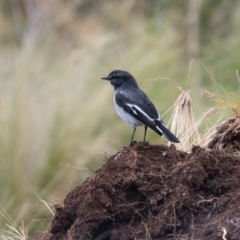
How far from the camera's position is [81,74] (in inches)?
395

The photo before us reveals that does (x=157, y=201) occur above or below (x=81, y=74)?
below

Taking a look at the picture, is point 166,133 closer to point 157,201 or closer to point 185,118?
point 185,118

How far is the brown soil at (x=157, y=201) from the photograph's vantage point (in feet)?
13.6

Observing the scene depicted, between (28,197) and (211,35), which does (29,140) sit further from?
(211,35)

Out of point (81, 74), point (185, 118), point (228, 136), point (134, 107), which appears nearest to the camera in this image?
point (228, 136)

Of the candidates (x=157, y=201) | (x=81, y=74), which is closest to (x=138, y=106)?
(x=157, y=201)

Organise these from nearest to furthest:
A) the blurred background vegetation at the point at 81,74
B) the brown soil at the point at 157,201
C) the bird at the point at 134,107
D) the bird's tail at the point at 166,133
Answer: the brown soil at the point at 157,201
the bird's tail at the point at 166,133
the bird at the point at 134,107
the blurred background vegetation at the point at 81,74

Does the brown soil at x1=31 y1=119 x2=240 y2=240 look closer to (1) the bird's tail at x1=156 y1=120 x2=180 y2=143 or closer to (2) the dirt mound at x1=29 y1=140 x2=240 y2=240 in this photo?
(2) the dirt mound at x1=29 y1=140 x2=240 y2=240

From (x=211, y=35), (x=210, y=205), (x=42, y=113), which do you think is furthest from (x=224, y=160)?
(x=211, y=35)

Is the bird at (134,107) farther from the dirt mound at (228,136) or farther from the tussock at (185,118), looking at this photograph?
the dirt mound at (228,136)

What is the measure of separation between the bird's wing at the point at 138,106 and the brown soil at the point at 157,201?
4.65ft

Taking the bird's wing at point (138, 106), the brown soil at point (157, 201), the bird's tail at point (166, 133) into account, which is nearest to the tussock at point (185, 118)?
the bird's tail at point (166, 133)

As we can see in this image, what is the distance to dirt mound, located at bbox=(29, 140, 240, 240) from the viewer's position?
163 inches

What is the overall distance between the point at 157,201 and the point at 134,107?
2046mm
